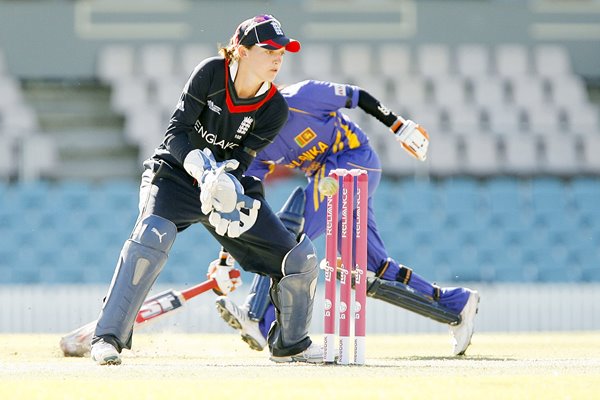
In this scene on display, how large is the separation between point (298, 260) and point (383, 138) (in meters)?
8.12

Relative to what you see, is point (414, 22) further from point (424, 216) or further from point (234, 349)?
point (234, 349)

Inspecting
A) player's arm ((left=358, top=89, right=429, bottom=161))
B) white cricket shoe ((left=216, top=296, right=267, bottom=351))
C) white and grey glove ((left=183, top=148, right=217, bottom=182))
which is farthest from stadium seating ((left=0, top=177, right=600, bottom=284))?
white and grey glove ((left=183, top=148, right=217, bottom=182))

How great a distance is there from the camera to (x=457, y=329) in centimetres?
675

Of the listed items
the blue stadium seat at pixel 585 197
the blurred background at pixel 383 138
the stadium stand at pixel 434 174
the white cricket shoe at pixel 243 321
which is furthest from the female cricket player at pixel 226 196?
the blue stadium seat at pixel 585 197

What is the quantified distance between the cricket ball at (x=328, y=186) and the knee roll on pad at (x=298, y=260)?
Answer: 362mm

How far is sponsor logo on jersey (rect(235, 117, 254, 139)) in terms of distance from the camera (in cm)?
557

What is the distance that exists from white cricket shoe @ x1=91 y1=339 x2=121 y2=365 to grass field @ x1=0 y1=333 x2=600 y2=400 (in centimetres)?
6

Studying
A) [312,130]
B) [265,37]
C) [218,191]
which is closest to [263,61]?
[265,37]

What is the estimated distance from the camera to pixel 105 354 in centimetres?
519

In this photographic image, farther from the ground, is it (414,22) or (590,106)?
(414,22)

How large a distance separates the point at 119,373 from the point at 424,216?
766 cm

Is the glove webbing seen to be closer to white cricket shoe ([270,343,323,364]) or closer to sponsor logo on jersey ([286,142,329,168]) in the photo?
sponsor logo on jersey ([286,142,329,168])

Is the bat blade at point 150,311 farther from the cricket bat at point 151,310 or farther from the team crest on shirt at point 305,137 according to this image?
the team crest on shirt at point 305,137

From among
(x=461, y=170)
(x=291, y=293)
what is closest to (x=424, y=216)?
(x=461, y=170)
